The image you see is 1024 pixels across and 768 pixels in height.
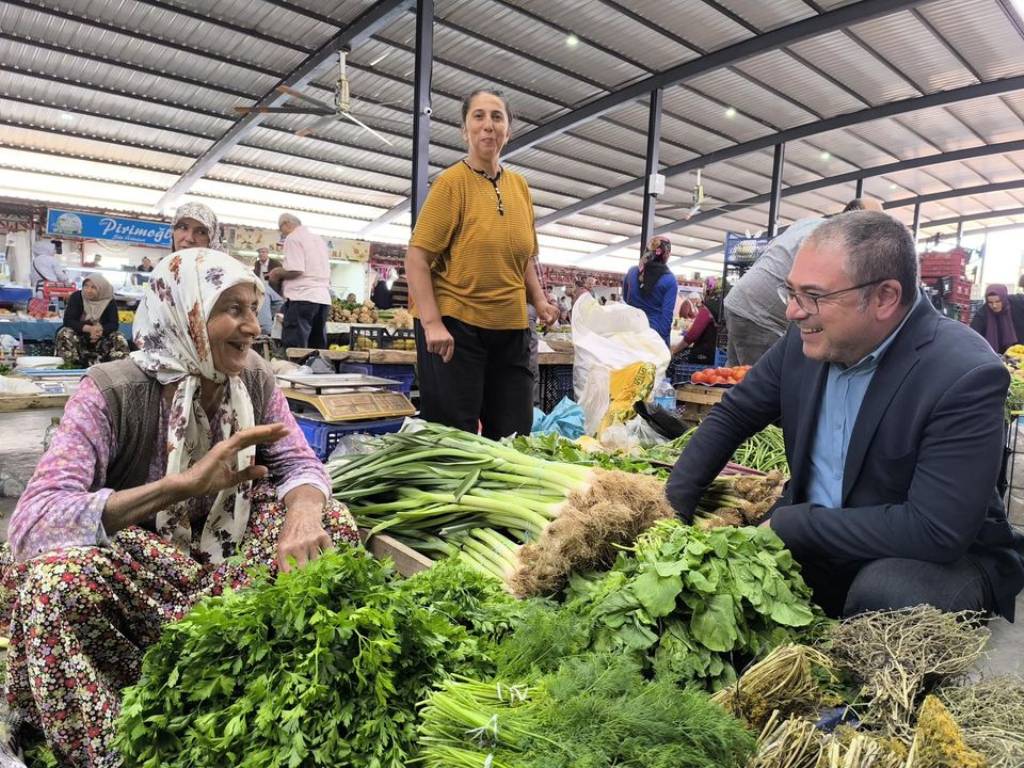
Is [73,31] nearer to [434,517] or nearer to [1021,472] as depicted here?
[434,517]

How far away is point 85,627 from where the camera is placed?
5.34 ft

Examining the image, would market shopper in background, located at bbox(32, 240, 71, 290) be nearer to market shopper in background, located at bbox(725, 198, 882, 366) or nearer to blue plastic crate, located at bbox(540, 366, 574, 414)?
blue plastic crate, located at bbox(540, 366, 574, 414)

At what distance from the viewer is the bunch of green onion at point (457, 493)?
2.36m

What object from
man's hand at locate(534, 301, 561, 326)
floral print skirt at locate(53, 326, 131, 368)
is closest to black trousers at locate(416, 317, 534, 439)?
man's hand at locate(534, 301, 561, 326)

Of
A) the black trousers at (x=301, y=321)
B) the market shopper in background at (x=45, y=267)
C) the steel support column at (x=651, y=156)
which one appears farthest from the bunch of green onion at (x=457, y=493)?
the market shopper in background at (x=45, y=267)

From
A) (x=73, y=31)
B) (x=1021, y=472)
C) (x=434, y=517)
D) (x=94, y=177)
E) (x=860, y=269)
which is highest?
(x=73, y=31)

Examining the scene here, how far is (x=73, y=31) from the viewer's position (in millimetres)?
9508

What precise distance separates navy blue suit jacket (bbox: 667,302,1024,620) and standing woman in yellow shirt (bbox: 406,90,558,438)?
4.92 ft

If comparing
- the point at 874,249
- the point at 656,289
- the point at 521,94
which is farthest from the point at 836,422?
the point at 521,94

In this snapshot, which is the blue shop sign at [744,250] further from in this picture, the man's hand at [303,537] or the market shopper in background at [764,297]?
the man's hand at [303,537]

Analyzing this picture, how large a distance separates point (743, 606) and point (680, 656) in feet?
0.74

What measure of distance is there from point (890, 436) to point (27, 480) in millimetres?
5636

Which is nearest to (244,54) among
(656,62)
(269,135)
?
(269,135)

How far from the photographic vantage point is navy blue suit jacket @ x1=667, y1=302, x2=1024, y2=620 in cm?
173
